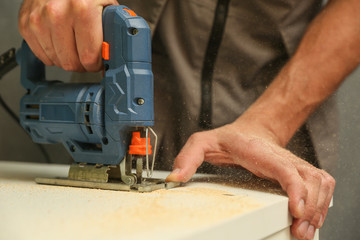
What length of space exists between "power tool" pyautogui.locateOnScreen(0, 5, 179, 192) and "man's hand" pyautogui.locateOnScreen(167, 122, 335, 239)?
77mm

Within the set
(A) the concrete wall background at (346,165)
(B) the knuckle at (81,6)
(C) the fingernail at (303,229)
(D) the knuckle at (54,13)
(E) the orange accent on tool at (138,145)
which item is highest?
(B) the knuckle at (81,6)

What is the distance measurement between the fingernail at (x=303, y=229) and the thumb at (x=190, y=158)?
19 cm

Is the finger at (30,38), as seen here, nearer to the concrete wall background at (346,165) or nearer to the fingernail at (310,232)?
the concrete wall background at (346,165)

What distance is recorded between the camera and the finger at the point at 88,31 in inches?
26.4

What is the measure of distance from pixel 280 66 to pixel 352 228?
0.40 meters

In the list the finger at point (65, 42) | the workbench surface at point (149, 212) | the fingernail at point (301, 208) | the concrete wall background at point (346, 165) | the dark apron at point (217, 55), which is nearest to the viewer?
the workbench surface at point (149, 212)

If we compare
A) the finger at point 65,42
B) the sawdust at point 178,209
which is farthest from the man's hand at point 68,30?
the sawdust at point 178,209

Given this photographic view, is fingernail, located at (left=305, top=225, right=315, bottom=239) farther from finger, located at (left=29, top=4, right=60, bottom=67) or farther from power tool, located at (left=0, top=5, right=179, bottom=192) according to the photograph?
finger, located at (left=29, top=4, right=60, bottom=67)

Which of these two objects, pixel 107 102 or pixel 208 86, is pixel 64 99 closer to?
pixel 107 102

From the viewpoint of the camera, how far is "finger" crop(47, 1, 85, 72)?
69cm

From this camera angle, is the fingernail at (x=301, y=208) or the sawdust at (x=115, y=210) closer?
the sawdust at (x=115, y=210)

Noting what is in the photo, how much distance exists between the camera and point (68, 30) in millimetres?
690

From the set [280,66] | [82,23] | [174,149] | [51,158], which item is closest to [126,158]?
[82,23]

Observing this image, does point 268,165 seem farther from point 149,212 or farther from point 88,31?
point 88,31
